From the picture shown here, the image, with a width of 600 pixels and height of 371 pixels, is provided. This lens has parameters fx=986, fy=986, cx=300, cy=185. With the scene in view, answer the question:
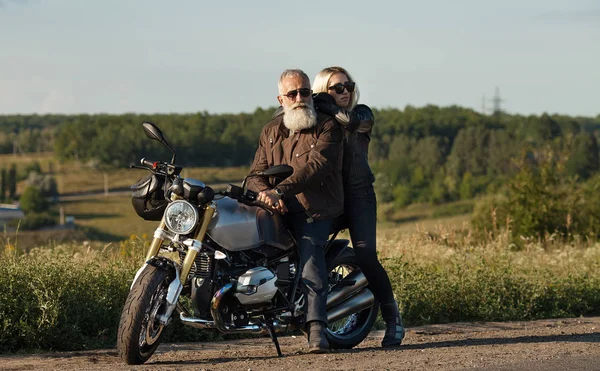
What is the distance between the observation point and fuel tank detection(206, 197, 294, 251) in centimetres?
681

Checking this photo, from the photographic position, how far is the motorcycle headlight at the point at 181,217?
6617 mm

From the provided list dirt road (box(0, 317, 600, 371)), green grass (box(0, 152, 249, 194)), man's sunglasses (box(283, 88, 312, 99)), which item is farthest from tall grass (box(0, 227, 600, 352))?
green grass (box(0, 152, 249, 194))

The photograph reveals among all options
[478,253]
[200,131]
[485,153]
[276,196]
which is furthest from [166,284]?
[485,153]

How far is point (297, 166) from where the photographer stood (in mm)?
7395

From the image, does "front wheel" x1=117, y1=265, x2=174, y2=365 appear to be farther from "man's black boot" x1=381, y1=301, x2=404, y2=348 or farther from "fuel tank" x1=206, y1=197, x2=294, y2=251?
"man's black boot" x1=381, y1=301, x2=404, y2=348

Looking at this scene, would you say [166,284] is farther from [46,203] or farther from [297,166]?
[46,203]

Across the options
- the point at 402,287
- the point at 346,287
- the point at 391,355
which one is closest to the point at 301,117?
the point at 346,287

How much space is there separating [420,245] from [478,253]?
1021mm

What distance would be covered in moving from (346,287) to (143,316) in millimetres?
1997

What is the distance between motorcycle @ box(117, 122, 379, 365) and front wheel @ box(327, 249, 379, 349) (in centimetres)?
47

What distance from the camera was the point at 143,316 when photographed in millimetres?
6484

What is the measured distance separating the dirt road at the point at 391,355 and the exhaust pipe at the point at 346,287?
436 millimetres

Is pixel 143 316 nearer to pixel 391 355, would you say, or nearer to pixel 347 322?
pixel 391 355

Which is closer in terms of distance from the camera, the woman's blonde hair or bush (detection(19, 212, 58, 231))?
the woman's blonde hair
